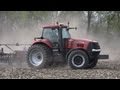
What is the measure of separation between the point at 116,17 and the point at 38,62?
67.2 feet

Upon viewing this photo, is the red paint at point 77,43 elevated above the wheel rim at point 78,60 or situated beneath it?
elevated above

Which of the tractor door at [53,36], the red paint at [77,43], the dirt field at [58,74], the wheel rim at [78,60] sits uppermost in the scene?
the tractor door at [53,36]

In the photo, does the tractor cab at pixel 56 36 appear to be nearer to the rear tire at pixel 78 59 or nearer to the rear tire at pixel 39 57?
the rear tire at pixel 39 57

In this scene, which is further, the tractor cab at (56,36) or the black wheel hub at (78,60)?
the tractor cab at (56,36)

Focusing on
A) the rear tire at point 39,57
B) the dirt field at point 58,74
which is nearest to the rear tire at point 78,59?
the dirt field at point 58,74

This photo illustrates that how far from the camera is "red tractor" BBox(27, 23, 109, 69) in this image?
1634 centimetres

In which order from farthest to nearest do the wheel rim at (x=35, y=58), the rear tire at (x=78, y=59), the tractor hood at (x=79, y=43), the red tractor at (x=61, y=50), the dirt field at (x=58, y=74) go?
the wheel rim at (x=35, y=58)
the tractor hood at (x=79, y=43)
the red tractor at (x=61, y=50)
the rear tire at (x=78, y=59)
the dirt field at (x=58, y=74)

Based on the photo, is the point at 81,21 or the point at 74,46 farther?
the point at 81,21

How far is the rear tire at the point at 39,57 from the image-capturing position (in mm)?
16625

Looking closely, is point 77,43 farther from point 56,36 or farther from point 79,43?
point 56,36

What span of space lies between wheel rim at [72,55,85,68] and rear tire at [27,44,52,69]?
3.53 feet

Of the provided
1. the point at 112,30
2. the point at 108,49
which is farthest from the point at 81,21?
the point at 108,49
